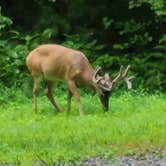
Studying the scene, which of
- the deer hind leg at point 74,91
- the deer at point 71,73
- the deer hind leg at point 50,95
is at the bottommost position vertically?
the deer hind leg at point 50,95

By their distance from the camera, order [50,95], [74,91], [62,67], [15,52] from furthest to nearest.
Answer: [15,52], [50,95], [62,67], [74,91]

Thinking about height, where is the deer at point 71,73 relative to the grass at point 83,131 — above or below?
above

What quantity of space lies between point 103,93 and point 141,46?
20.8 ft

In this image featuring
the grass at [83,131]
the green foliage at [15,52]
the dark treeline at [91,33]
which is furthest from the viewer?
the dark treeline at [91,33]

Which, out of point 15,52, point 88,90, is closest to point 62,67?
point 88,90

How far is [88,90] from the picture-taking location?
18.8 metres

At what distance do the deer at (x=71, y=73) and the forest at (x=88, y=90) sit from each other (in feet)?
1.12

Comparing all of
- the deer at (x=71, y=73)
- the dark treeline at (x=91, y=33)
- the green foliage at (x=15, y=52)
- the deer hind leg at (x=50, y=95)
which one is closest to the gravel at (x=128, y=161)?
the deer at (x=71, y=73)

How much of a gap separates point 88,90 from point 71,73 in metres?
3.51

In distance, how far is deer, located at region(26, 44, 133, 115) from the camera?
15016mm

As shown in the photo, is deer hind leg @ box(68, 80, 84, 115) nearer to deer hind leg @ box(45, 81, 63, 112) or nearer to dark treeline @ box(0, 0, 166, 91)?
deer hind leg @ box(45, 81, 63, 112)

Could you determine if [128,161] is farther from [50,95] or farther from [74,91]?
[50,95]

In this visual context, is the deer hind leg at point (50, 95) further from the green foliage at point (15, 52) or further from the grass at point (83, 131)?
the green foliage at point (15, 52)

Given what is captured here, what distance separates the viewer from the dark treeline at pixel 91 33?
20.0m
